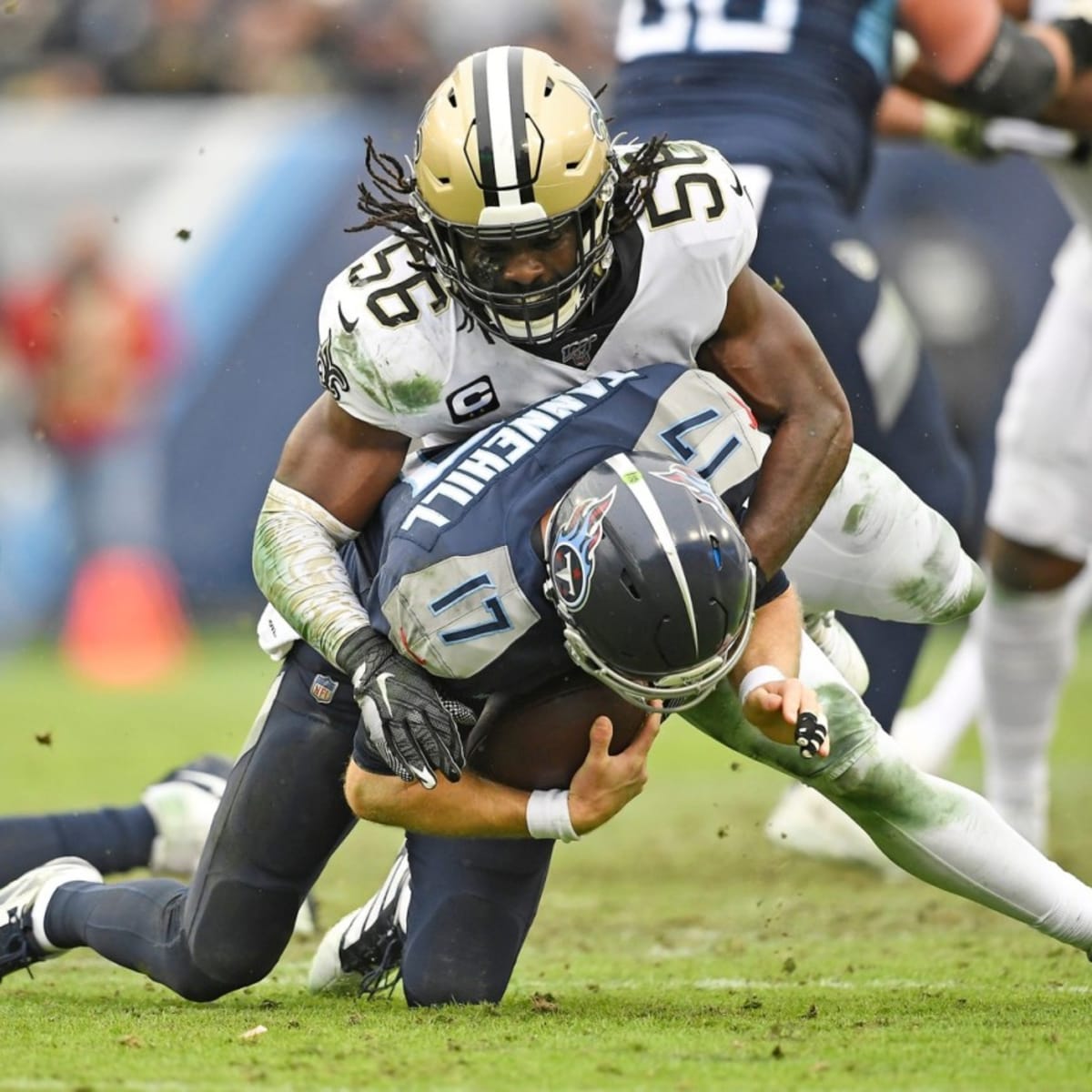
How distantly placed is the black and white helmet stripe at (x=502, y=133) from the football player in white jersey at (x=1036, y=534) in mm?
2612

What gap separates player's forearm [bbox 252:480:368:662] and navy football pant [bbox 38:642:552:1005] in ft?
0.90

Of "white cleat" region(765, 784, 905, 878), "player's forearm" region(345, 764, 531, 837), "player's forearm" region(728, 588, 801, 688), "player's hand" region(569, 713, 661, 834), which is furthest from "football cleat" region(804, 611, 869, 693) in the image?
"white cleat" region(765, 784, 905, 878)

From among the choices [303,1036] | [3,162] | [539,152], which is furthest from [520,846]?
[3,162]

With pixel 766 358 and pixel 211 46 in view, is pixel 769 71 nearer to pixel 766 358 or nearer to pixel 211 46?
pixel 766 358

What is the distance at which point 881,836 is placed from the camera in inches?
142

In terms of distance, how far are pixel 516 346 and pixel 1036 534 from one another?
8.64 ft

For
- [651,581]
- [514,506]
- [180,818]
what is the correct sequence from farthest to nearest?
[180,818], [514,506], [651,581]

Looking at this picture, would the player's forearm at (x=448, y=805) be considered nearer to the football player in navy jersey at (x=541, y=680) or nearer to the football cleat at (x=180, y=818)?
the football player in navy jersey at (x=541, y=680)

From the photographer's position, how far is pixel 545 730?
350 cm

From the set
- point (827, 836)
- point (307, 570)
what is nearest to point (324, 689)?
point (307, 570)

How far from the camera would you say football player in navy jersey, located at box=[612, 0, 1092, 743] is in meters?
4.82

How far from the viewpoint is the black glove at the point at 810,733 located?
3234mm

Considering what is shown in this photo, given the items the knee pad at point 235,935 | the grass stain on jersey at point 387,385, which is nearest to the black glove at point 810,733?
the grass stain on jersey at point 387,385

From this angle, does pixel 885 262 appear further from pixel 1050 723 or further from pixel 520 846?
pixel 520 846
